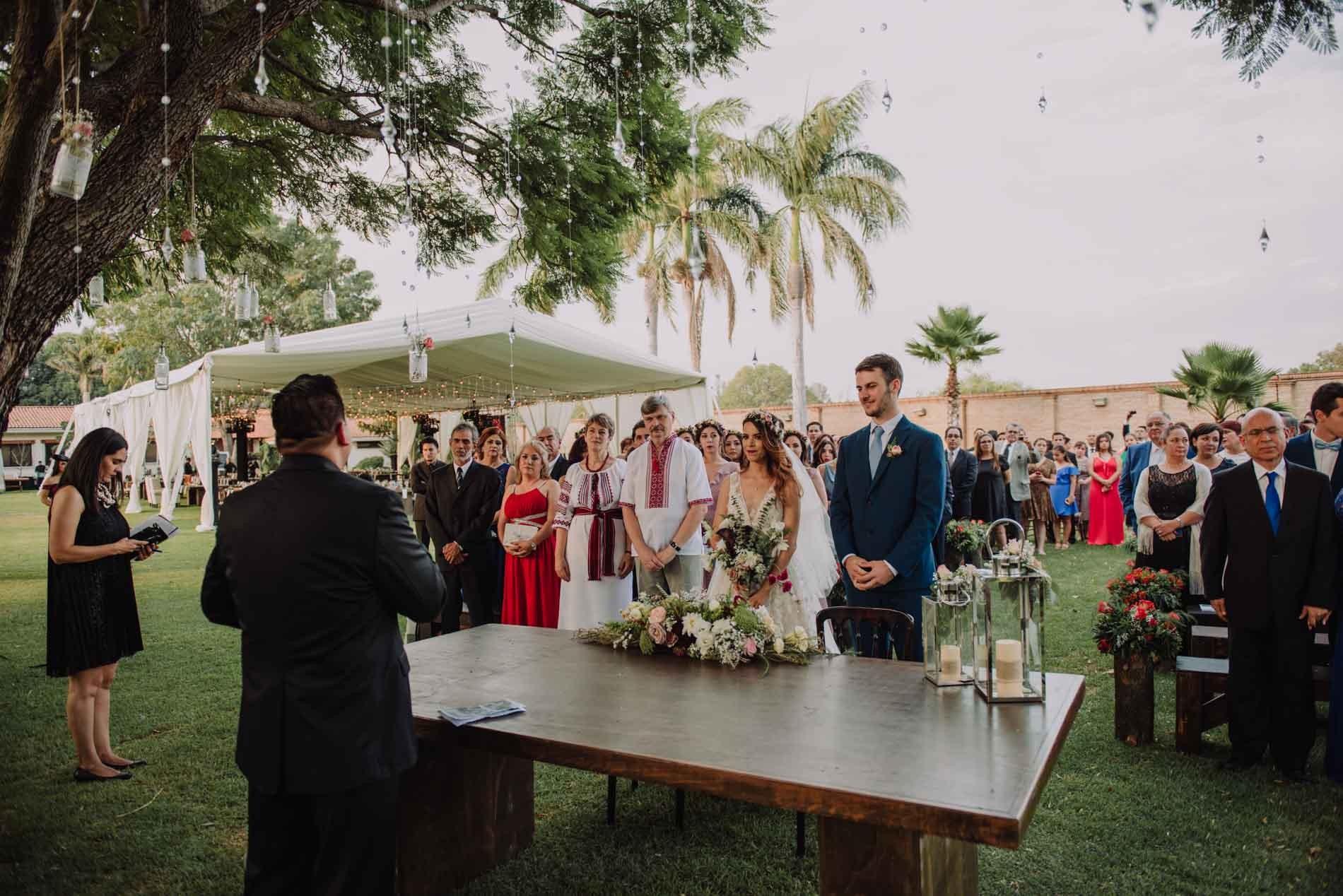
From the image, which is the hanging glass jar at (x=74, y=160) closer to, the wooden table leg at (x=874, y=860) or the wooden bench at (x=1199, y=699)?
the wooden table leg at (x=874, y=860)

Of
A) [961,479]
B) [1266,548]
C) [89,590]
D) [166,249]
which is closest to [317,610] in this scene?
[89,590]

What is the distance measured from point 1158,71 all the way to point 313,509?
4116mm

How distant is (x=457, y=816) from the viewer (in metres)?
3.00

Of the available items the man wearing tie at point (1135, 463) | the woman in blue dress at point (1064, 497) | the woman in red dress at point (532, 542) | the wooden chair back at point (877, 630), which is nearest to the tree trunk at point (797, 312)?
the woman in blue dress at point (1064, 497)

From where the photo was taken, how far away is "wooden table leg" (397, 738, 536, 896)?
2.83 metres

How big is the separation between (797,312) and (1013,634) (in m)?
19.7

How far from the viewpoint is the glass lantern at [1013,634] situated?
238 cm

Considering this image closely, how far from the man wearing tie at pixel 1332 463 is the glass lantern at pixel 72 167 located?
5236 mm

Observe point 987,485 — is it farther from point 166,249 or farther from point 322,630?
point 322,630

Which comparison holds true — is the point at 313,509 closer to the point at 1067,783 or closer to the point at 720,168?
the point at 1067,783

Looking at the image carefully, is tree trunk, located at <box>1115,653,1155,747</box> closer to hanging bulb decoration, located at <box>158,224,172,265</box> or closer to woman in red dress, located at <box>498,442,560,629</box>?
woman in red dress, located at <box>498,442,560,629</box>

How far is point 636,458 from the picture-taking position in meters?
5.37

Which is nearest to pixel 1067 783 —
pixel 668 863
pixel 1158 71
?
pixel 668 863

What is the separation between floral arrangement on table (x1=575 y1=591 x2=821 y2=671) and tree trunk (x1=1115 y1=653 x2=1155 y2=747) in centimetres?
235
